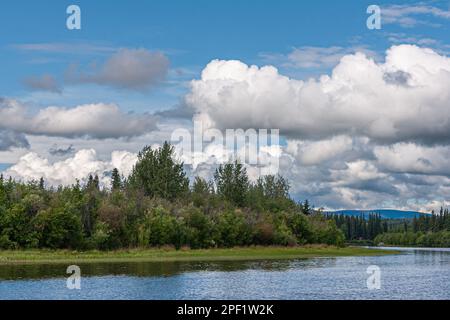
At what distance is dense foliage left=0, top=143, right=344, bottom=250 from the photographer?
10025cm

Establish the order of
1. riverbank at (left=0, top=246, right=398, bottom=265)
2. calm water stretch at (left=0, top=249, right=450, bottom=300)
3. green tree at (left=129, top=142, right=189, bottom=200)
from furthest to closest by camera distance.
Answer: green tree at (left=129, top=142, right=189, bottom=200) < riverbank at (left=0, top=246, right=398, bottom=265) < calm water stretch at (left=0, top=249, right=450, bottom=300)

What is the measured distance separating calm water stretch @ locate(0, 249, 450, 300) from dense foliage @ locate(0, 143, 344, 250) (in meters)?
22.0

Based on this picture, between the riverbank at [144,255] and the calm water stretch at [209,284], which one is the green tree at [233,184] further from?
the calm water stretch at [209,284]

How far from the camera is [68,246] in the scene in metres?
102

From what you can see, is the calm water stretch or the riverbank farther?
the riverbank

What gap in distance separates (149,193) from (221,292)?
113 metres

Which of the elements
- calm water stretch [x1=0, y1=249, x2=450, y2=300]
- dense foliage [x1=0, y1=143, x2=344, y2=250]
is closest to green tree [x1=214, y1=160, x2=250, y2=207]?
dense foliage [x1=0, y1=143, x2=344, y2=250]

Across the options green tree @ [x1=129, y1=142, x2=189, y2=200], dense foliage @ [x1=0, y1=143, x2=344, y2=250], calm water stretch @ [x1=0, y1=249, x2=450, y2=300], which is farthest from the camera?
green tree @ [x1=129, y1=142, x2=189, y2=200]

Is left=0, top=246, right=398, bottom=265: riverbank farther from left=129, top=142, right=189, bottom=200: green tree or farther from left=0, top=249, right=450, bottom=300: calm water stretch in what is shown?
left=129, top=142, right=189, bottom=200: green tree

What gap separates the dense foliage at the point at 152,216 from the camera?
329 ft

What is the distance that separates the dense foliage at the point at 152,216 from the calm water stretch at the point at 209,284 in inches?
864

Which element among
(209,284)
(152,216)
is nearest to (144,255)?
(152,216)

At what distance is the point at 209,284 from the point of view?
6100cm
